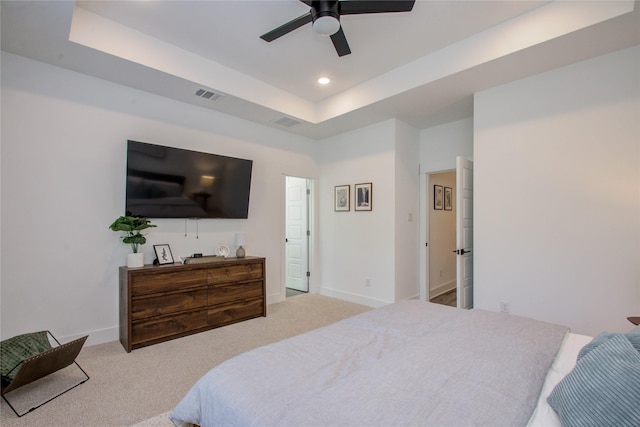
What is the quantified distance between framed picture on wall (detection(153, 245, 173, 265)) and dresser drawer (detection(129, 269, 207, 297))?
0.26 m

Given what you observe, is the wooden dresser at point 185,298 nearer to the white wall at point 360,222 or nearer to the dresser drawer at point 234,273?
the dresser drawer at point 234,273

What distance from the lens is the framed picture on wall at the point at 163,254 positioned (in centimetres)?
340

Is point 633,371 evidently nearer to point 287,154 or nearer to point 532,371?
point 532,371

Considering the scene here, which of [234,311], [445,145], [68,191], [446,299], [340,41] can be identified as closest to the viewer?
[340,41]

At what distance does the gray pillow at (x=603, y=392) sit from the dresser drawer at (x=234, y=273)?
3214 millimetres

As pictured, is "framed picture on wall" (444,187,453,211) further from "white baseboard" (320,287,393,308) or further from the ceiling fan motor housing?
the ceiling fan motor housing

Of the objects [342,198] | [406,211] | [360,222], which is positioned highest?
[342,198]

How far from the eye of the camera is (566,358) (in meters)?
1.53

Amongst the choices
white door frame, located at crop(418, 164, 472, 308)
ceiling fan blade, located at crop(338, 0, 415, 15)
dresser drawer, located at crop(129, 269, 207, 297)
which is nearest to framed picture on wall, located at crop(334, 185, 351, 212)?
white door frame, located at crop(418, 164, 472, 308)

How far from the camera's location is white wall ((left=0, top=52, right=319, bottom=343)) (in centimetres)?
274

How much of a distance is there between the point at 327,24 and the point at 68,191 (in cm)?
292

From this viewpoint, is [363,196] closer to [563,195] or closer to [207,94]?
[563,195]

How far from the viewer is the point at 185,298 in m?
3.32

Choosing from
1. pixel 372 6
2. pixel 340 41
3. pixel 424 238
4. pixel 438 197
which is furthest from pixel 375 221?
pixel 372 6
